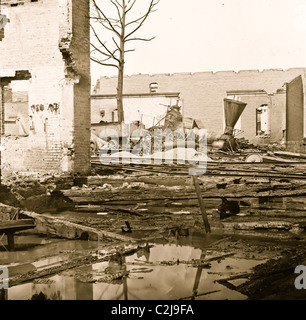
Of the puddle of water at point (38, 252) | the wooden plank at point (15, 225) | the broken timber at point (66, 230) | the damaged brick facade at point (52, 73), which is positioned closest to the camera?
the puddle of water at point (38, 252)

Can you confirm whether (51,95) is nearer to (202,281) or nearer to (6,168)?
(6,168)

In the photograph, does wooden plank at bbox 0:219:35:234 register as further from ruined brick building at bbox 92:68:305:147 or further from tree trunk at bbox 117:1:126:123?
ruined brick building at bbox 92:68:305:147

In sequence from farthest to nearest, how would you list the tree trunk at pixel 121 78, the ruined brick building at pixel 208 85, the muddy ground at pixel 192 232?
the ruined brick building at pixel 208 85 < the tree trunk at pixel 121 78 < the muddy ground at pixel 192 232

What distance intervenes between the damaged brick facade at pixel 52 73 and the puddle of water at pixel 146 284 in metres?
7.17

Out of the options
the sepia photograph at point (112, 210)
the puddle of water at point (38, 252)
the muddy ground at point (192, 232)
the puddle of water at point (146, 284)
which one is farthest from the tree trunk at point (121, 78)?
the puddle of water at point (146, 284)

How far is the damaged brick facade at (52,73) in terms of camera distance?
1180 centimetres

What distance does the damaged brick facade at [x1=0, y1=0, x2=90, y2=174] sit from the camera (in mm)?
11805

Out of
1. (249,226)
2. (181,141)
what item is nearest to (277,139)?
(181,141)

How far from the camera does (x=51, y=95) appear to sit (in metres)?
12.0

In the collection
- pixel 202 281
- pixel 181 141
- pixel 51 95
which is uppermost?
pixel 51 95

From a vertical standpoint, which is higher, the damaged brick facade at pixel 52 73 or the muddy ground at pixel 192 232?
the damaged brick facade at pixel 52 73

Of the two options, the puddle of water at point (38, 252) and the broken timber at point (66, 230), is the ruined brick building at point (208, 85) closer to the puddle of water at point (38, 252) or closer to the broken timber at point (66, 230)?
the broken timber at point (66, 230)

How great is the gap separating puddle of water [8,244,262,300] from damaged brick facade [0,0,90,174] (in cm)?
717
